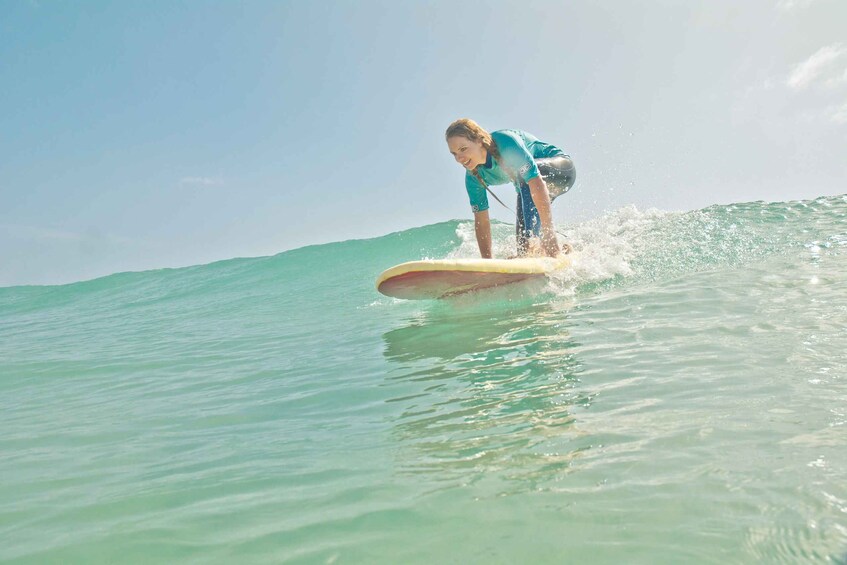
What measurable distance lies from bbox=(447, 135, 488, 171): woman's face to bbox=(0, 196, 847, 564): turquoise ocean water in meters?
1.26

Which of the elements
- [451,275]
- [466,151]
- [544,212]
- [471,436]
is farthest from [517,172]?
[471,436]

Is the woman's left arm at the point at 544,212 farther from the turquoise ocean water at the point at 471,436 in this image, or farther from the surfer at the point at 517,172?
the turquoise ocean water at the point at 471,436

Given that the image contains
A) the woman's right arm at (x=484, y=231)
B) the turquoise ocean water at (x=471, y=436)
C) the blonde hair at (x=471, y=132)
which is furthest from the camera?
the woman's right arm at (x=484, y=231)

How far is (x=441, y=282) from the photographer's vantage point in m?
4.91

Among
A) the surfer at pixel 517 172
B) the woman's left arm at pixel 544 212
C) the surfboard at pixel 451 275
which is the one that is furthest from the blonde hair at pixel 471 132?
the surfboard at pixel 451 275

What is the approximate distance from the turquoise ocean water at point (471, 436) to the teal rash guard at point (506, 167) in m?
1.08

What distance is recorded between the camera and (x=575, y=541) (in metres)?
1.35

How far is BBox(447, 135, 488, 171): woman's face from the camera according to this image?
5.29 metres

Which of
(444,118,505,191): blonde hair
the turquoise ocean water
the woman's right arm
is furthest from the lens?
the woman's right arm

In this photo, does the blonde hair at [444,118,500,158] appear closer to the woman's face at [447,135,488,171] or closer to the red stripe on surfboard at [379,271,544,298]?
the woman's face at [447,135,488,171]

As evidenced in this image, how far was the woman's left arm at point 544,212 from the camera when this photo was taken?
5.48 metres

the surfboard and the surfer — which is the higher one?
the surfer

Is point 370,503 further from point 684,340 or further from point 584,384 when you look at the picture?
point 684,340

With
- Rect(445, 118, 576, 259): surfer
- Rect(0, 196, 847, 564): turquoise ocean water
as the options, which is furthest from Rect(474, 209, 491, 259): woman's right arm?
Rect(0, 196, 847, 564): turquoise ocean water
